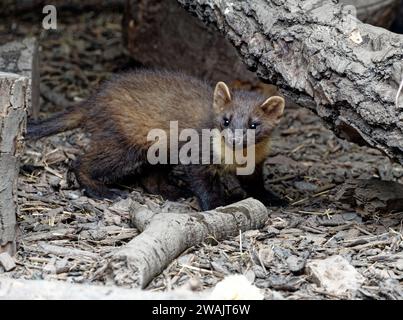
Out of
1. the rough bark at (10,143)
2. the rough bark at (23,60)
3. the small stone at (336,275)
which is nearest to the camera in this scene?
the small stone at (336,275)

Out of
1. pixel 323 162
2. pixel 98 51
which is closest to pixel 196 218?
pixel 323 162

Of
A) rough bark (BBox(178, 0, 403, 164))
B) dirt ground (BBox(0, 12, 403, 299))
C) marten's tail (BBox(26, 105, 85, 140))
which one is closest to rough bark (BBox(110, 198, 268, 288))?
dirt ground (BBox(0, 12, 403, 299))

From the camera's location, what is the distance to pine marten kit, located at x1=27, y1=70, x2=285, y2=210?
23.5 ft

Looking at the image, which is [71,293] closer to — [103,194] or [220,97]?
[103,194]

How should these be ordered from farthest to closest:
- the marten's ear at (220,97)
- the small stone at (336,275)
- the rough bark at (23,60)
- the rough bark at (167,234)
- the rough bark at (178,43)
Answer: the rough bark at (178,43) < the rough bark at (23,60) < the marten's ear at (220,97) < the small stone at (336,275) < the rough bark at (167,234)

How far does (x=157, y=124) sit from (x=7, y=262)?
104 inches

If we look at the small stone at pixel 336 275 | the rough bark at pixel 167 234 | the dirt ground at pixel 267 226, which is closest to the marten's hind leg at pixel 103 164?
the dirt ground at pixel 267 226

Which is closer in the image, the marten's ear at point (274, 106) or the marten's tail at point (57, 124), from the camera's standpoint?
the marten's ear at point (274, 106)

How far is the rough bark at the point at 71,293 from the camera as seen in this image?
4.20m

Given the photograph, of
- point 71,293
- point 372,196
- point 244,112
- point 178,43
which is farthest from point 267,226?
point 178,43

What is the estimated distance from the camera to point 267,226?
20.8 ft

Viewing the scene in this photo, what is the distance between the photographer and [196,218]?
573 centimetres

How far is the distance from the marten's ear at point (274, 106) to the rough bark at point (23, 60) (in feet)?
8.64

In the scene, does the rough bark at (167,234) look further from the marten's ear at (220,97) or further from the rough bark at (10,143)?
the marten's ear at (220,97)
